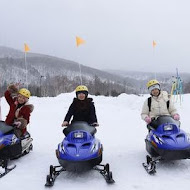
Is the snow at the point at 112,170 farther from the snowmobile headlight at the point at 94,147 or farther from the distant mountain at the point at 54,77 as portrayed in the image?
the distant mountain at the point at 54,77

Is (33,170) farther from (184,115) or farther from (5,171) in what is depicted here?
(184,115)

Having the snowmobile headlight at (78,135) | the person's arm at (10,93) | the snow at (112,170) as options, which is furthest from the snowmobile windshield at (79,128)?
the person's arm at (10,93)

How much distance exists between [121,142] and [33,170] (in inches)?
130

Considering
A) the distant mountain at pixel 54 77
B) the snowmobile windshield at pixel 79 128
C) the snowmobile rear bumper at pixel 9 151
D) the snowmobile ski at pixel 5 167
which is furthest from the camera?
the distant mountain at pixel 54 77

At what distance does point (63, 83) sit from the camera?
93.8 metres

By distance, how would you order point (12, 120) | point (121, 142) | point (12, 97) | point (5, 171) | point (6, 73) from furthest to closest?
point (6, 73) < point (121, 142) < point (12, 97) < point (12, 120) < point (5, 171)

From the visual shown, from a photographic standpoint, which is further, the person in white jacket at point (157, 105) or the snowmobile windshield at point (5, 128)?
the person in white jacket at point (157, 105)

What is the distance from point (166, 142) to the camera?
501cm

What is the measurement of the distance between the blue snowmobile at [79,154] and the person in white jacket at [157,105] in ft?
5.66

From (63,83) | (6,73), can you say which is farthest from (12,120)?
(6,73)

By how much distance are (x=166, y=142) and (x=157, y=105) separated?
1310 millimetres

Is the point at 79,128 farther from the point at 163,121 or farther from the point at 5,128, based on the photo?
the point at 163,121

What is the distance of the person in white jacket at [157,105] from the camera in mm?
6090

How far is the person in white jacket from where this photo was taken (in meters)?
6.09
